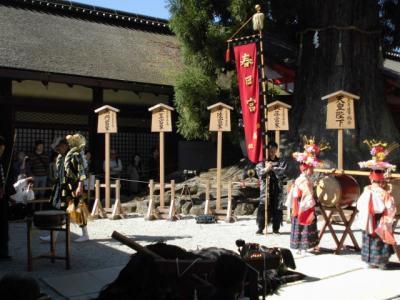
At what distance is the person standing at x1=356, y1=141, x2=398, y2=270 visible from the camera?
18.9 ft

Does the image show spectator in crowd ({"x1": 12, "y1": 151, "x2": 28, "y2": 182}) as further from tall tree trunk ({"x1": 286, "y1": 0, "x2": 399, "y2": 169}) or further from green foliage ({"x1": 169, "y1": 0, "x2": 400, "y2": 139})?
tall tree trunk ({"x1": 286, "y1": 0, "x2": 399, "y2": 169})

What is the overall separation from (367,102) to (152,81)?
5775mm

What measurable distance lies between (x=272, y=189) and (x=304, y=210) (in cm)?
176

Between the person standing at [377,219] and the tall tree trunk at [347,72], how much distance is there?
16.9ft

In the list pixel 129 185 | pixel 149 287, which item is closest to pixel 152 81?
pixel 129 185

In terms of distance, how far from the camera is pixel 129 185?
14336 millimetres

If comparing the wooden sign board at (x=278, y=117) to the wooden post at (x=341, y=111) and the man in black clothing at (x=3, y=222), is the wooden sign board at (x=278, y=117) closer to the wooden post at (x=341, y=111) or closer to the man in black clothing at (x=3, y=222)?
the wooden post at (x=341, y=111)

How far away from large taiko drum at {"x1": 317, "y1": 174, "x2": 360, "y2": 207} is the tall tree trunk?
14.7 feet

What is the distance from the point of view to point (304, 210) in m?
6.53

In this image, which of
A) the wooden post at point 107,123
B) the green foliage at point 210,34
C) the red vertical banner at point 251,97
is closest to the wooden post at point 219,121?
the red vertical banner at point 251,97

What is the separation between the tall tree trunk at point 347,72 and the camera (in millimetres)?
11406

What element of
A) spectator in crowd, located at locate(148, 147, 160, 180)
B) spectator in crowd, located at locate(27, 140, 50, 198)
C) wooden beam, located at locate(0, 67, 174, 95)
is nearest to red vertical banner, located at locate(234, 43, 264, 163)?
spectator in crowd, located at locate(27, 140, 50, 198)

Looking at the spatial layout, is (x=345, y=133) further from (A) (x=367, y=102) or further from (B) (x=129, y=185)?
(B) (x=129, y=185)

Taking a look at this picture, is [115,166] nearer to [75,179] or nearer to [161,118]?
[161,118]
